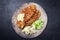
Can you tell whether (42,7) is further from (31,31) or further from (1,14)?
(1,14)

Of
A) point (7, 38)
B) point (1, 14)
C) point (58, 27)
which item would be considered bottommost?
point (7, 38)

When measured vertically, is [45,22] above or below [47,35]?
above

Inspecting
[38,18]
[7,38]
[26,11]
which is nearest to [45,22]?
[38,18]
